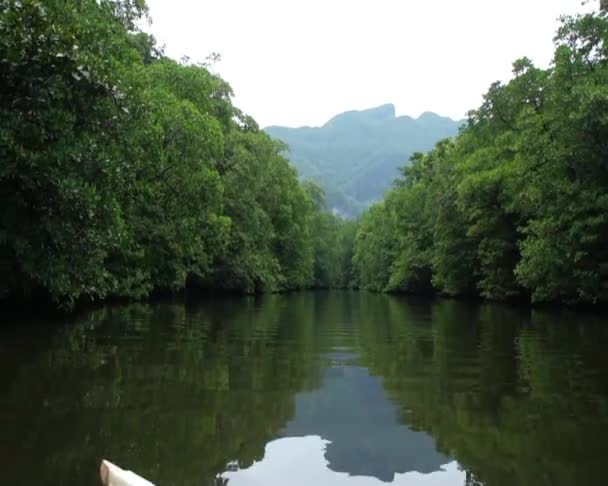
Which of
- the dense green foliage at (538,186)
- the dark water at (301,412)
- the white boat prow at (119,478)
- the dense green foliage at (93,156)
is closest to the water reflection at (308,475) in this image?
the dark water at (301,412)

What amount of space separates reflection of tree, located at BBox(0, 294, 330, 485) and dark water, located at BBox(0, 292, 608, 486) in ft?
0.08

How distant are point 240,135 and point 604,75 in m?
24.0

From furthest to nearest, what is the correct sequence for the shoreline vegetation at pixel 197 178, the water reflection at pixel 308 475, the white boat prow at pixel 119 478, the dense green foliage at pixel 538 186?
the dense green foliage at pixel 538 186
the shoreline vegetation at pixel 197 178
the water reflection at pixel 308 475
the white boat prow at pixel 119 478

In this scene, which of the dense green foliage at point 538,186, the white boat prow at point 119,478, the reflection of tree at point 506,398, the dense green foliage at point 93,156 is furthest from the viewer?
the dense green foliage at point 538,186

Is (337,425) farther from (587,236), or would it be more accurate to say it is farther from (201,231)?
(201,231)

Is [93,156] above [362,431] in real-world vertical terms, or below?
above

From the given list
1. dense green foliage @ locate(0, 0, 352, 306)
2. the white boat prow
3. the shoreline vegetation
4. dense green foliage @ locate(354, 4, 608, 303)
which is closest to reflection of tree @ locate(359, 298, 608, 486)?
the white boat prow

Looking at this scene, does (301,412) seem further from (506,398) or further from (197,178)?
(197,178)

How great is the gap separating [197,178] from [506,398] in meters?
17.5

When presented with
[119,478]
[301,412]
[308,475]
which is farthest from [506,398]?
[119,478]

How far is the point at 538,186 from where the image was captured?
2388 cm

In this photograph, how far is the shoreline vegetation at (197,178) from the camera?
36.6ft

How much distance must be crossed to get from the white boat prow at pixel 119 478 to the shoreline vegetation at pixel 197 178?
697cm

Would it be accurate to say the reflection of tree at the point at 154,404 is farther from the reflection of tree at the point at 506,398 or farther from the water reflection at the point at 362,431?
the reflection of tree at the point at 506,398
